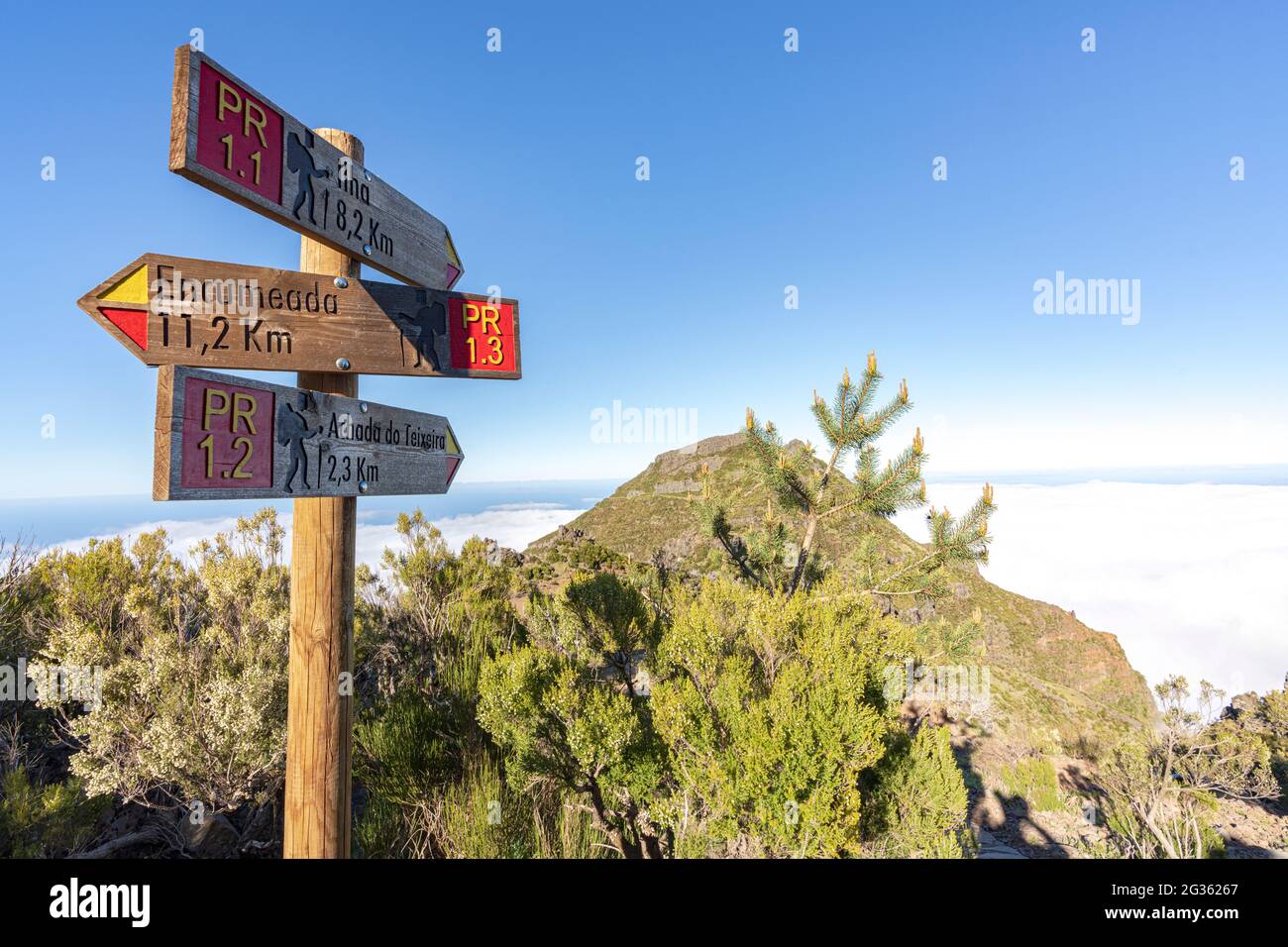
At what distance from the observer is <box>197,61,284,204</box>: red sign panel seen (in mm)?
1637

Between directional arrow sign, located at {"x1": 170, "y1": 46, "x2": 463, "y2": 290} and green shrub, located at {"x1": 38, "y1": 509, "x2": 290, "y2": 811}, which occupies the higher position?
directional arrow sign, located at {"x1": 170, "y1": 46, "x2": 463, "y2": 290}

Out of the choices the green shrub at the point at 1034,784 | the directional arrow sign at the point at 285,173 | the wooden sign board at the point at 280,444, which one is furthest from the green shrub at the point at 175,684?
the green shrub at the point at 1034,784

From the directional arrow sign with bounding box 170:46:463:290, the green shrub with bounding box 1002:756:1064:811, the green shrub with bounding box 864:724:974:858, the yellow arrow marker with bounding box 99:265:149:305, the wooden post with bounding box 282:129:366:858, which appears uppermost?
the directional arrow sign with bounding box 170:46:463:290

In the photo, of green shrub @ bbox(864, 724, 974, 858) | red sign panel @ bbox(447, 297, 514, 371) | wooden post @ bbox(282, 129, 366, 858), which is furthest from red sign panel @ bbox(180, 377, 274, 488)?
green shrub @ bbox(864, 724, 974, 858)

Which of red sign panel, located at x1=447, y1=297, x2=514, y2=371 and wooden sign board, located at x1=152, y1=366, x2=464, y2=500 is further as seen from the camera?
red sign panel, located at x1=447, y1=297, x2=514, y2=371

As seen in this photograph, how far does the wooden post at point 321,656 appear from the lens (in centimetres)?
212

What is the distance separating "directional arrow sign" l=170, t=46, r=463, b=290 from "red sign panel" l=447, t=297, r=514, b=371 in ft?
1.24

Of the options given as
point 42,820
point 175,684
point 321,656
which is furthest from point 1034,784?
point 42,820

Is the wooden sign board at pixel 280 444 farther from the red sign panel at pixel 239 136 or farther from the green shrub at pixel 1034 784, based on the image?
the green shrub at pixel 1034 784

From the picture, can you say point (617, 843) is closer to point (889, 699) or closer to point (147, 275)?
point (889, 699)

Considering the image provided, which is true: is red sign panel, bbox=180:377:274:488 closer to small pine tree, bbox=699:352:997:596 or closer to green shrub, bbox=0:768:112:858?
green shrub, bbox=0:768:112:858

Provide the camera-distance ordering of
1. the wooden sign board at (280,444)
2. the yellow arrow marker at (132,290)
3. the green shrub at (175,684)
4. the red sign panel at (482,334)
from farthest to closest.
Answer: the green shrub at (175,684) → the red sign panel at (482,334) → the yellow arrow marker at (132,290) → the wooden sign board at (280,444)

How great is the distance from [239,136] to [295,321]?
24.6 inches

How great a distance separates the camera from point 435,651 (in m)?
7.39
